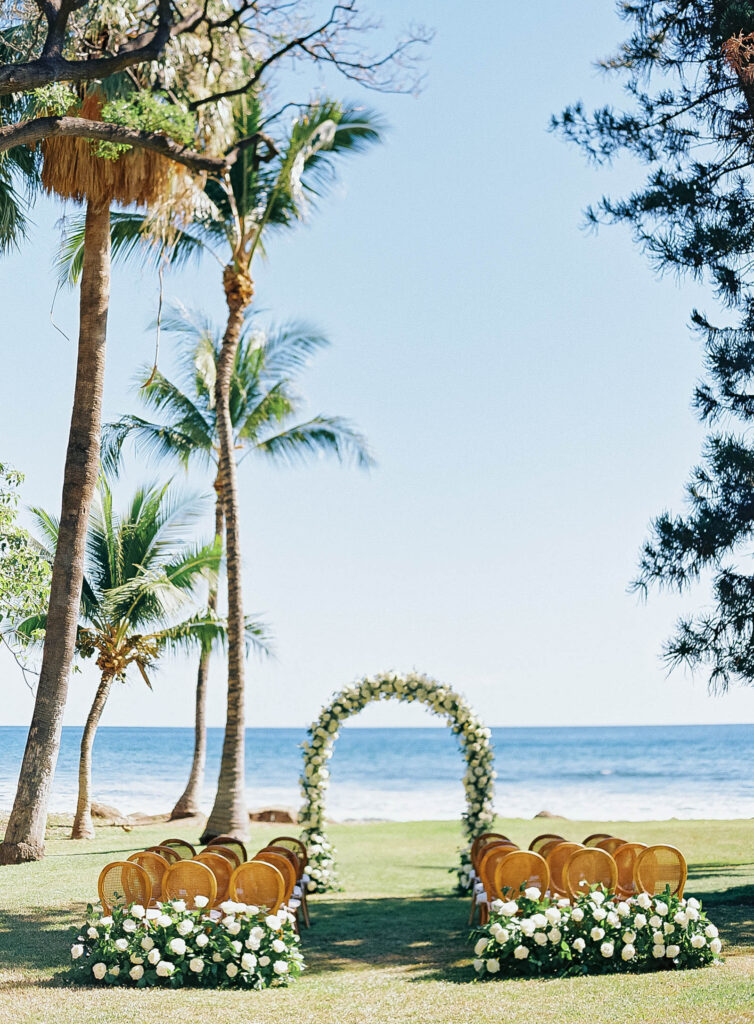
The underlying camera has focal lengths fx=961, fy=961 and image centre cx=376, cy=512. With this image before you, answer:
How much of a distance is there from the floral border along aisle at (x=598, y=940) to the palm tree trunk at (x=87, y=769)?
475 inches

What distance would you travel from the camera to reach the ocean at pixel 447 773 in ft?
142

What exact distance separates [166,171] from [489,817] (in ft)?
33.4

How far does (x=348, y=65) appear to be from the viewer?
9.98 meters

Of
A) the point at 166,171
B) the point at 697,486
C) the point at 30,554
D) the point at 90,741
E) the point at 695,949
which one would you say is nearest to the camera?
the point at 695,949

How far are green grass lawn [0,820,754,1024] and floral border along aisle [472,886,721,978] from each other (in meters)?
0.26

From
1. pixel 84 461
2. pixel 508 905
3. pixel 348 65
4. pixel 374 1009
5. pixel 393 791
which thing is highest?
pixel 348 65

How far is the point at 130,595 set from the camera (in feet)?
61.2

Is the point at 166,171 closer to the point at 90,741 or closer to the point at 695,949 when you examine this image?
the point at 90,741

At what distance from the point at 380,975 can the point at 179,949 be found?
174cm

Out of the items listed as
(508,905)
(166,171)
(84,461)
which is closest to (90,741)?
(84,461)

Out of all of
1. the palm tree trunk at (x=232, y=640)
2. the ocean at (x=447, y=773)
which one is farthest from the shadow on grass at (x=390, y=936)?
the ocean at (x=447, y=773)

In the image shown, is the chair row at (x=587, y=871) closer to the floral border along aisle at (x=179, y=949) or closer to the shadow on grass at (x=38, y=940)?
the floral border along aisle at (x=179, y=949)

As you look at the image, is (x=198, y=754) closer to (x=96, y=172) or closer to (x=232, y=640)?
(x=232, y=640)

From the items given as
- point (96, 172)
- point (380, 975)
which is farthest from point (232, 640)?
point (380, 975)
